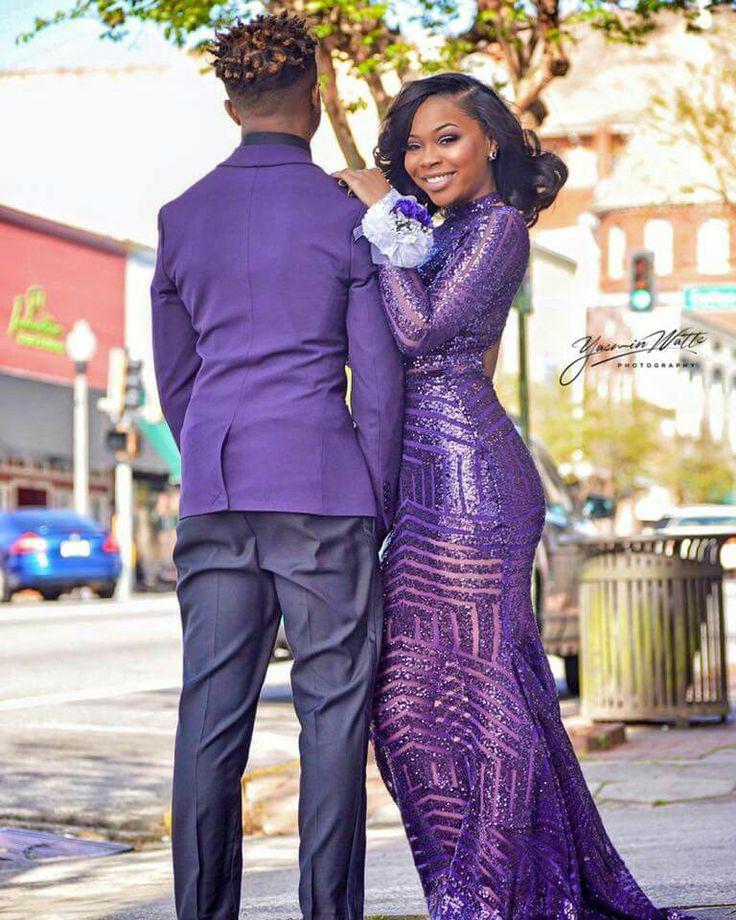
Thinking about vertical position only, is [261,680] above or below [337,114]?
below

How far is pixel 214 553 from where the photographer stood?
3.62 m

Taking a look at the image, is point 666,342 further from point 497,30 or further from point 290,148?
point 497,30

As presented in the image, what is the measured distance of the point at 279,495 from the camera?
11.7 feet

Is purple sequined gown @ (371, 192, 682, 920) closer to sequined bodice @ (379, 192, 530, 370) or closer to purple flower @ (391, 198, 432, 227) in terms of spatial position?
sequined bodice @ (379, 192, 530, 370)

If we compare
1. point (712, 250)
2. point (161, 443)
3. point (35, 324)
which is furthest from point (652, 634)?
point (712, 250)

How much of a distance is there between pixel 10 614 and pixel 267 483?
1884 centimetres

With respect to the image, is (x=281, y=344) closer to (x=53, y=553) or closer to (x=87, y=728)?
(x=87, y=728)

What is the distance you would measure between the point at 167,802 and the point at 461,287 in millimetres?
4861

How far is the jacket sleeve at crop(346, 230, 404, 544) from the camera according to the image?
12.0 feet

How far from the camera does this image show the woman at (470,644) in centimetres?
382

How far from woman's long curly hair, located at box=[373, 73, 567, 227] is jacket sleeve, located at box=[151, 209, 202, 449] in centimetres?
60

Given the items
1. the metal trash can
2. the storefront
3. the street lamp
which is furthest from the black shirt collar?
the street lamp

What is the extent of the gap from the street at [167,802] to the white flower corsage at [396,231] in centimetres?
176

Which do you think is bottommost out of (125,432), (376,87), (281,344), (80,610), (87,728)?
(87,728)
